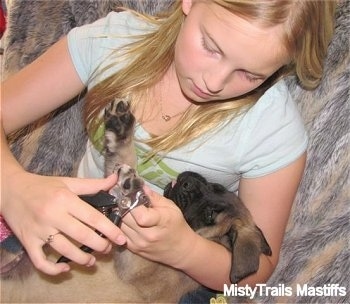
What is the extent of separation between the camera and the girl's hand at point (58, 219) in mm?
1154

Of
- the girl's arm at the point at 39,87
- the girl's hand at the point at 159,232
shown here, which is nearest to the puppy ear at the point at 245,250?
the girl's hand at the point at 159,232

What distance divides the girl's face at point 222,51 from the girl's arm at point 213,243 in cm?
31

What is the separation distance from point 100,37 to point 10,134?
416mm

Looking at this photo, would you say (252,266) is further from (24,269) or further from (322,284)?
(24,269)

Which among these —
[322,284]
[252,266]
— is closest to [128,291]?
[252,266]

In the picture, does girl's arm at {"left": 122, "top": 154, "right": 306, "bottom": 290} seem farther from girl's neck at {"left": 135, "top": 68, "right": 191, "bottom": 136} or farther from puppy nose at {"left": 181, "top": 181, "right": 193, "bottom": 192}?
girl's neck at {"left": 135, "top": 68, "right": 191, "bottom": 136}

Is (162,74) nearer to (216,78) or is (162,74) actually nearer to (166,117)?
(166,117)

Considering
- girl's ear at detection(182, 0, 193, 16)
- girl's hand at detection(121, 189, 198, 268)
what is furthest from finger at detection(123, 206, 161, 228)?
girl's ear at detection(182, 0, 193, 16)

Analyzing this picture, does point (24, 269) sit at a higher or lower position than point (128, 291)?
higher

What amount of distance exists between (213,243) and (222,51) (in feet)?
1.81

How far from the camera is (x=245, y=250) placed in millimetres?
1410

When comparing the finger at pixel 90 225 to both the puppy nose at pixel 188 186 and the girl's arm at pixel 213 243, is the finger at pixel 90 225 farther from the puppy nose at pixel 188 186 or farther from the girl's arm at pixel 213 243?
the puppy nose at pixel 188 186

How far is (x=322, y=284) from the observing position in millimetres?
1502

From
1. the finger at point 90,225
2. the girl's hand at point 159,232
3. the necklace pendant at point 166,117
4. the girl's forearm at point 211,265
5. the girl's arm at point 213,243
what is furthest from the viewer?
the necklace pendant at point 166,117
